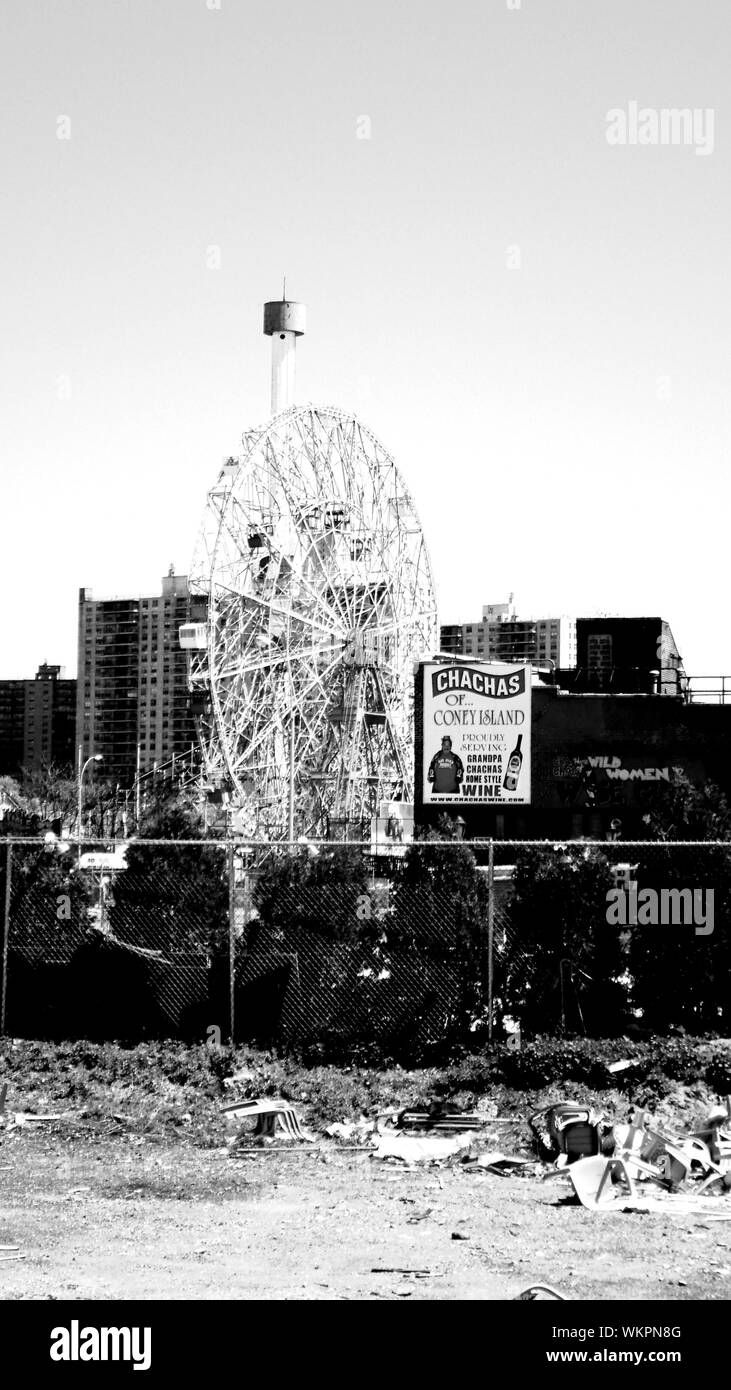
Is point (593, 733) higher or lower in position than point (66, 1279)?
higher

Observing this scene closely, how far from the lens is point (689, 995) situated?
1875 cm

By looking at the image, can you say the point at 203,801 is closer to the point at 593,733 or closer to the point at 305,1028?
the point at 593,733

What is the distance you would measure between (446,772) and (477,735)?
1555 millimetres

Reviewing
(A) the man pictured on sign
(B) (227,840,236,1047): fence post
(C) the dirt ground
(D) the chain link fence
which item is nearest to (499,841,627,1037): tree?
(D) the chain link fence

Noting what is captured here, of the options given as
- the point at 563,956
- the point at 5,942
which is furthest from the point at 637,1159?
the point at 5,942

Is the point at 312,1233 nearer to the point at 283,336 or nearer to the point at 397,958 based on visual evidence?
the point at 397,958

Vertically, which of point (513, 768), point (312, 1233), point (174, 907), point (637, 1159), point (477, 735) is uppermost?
point (477, 735)

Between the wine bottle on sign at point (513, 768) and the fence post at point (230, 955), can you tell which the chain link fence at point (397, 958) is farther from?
the wine bottle on sign at point (513, 768)

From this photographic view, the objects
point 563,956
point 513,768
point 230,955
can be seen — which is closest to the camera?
point 230,955

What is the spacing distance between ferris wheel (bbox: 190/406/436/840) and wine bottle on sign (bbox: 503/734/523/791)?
9.32 metres

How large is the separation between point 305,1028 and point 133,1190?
5.20 m

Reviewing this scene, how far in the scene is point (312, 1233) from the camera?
12.0 meters
